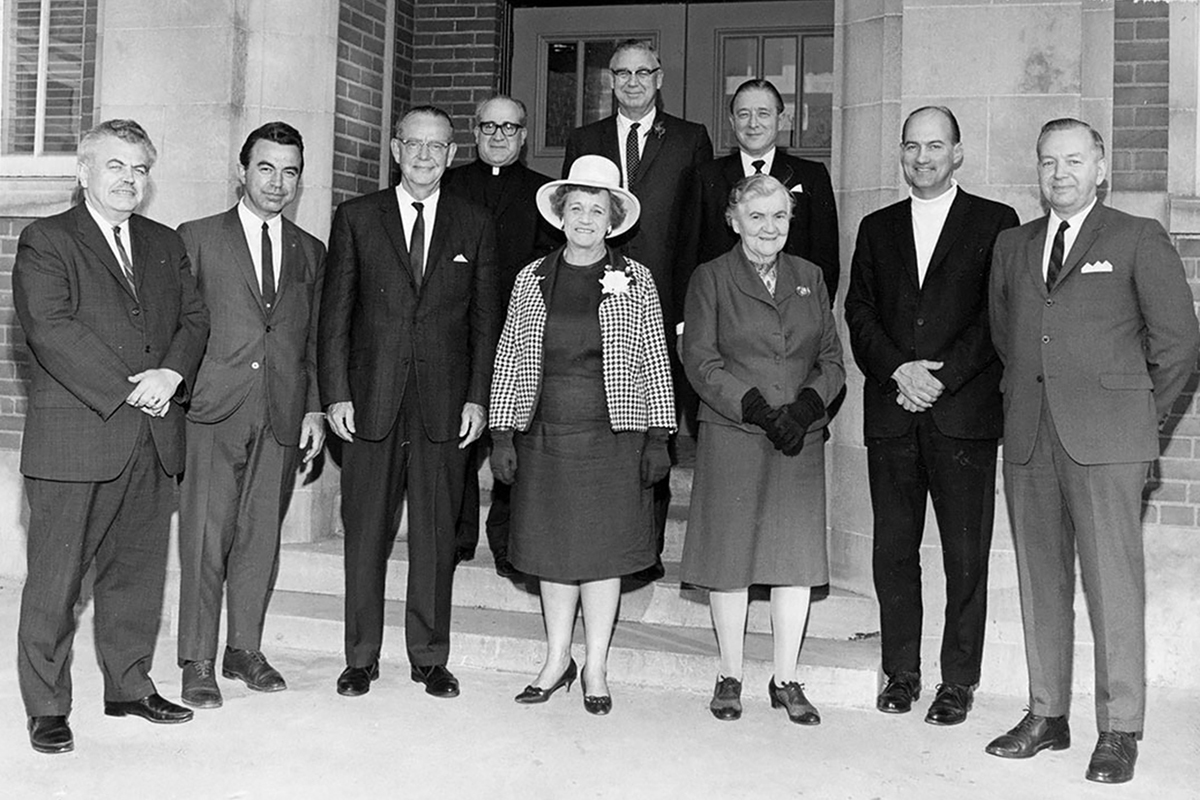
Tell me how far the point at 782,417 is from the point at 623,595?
1.47 metres

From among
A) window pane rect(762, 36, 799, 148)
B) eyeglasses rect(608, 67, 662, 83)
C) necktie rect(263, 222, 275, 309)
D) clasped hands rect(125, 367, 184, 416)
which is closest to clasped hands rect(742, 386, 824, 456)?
eyeglasses rect(608, 67, 662, 83)

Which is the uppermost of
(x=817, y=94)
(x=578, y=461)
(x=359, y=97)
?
(x=817, y=94)

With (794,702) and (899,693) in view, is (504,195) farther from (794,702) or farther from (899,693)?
(899,693)

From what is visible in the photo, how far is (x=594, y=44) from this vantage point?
26.7ft

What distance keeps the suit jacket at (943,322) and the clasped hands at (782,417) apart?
396 millimetres

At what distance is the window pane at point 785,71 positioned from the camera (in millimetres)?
7738

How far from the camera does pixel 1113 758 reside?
4215 millimetres

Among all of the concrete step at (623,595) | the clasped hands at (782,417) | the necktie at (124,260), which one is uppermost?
the necktie at (124,260)

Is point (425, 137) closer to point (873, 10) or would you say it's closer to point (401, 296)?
point (401, 296)

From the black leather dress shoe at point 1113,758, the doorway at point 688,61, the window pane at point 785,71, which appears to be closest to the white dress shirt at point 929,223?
the black leather dress shoe at point 1113,758

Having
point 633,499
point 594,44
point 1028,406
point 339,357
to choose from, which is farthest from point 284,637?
point 594,44

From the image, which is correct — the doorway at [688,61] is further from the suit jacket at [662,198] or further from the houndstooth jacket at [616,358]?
the houndstooth jacket at [616,358]

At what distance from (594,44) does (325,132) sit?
2510 mm

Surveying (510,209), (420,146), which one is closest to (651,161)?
(510,209)
